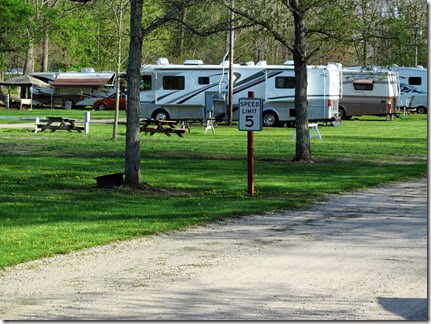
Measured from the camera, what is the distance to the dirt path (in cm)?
795

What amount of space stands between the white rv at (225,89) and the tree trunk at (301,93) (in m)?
20.6

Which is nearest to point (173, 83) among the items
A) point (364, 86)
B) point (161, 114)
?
point (161, 114)

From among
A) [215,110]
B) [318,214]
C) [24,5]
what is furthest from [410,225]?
[24,5]

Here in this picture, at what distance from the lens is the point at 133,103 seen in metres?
17.4

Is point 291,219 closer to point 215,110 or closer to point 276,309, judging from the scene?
point 276,309

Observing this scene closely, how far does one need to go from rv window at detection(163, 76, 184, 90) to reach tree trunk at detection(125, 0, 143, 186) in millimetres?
28667

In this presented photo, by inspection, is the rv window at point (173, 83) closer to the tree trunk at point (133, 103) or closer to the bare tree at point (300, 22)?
the bare tree at point (300, 22)

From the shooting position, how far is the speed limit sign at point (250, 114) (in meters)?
16.8

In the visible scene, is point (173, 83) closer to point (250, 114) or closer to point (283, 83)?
point (283, 83)

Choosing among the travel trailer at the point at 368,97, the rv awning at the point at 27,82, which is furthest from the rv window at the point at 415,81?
the rv awning at the point at 27,82

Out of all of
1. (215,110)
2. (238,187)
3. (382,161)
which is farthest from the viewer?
(215,110)

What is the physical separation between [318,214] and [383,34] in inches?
404

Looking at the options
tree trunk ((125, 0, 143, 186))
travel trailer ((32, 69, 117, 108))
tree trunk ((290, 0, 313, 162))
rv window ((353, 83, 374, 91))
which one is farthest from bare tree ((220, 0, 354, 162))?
travel trailer ((32, 69, 117, 108))

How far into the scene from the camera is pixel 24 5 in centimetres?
5853
